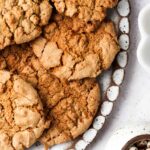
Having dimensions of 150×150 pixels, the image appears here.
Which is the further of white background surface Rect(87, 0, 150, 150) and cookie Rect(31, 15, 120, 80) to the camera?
white background surface Rect(87, 0, 150, 150)

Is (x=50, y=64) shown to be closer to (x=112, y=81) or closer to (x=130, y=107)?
(x=112, y=81)

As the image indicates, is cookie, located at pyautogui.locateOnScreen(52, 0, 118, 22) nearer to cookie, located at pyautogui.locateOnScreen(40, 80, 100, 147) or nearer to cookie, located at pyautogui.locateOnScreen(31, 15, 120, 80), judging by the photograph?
cookie, located at pyautogui.locateOnScreen(31, 15, 120, 80)

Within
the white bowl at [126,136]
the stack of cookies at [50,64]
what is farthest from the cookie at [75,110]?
the white bowl at [126,136]

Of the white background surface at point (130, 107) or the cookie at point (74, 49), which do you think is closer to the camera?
the cookie at point (74, 49)

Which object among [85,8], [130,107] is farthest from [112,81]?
[85,8]

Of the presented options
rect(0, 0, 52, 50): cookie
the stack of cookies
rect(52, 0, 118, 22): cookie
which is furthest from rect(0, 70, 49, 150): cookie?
rect(52, 0, 118, 22): cookie

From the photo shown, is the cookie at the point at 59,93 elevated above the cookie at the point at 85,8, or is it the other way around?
the cookie at the point at 85,8

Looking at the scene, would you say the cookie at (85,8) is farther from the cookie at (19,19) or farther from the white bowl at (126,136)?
the white bowl at (126,136)

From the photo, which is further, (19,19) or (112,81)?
(112,81)
